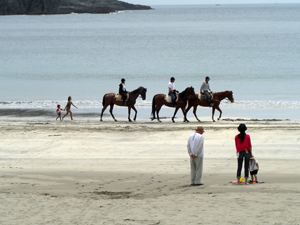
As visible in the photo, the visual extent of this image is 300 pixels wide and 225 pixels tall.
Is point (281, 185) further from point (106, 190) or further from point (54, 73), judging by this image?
point (54, 73)

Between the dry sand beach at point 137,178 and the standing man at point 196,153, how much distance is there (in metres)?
0.25

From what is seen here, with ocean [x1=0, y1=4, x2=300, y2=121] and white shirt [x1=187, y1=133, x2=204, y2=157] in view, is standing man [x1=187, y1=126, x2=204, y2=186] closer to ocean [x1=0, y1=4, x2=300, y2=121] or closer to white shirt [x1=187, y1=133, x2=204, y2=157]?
white shirt [x1=187, y1=133, x2=204, y2=157]

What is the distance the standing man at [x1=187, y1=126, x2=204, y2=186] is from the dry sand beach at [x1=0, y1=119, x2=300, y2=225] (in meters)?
0.25

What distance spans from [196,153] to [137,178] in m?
1.77

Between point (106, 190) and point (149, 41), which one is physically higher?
point (149, 41)

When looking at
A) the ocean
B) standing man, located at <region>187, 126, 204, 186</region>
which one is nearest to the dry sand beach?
standing man, located at <region>187, 126, 204, 186</region>

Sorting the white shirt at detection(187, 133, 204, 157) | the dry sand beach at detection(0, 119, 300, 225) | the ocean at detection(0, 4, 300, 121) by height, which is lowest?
the dry sand beach at detection(0, 119, 300, 225)

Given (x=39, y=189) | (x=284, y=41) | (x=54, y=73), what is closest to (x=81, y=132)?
(x=39, y=189)

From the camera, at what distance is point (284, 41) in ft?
278

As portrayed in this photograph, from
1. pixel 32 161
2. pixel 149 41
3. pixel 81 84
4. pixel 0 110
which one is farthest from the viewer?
pixel 149 41

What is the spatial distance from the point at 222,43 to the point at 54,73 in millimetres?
41359

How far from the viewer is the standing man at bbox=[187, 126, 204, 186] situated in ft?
33.1

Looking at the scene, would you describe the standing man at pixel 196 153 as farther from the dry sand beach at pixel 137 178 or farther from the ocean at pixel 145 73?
the ocean at pixel 145 73

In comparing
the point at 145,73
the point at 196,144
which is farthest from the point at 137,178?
the point at 145,73
